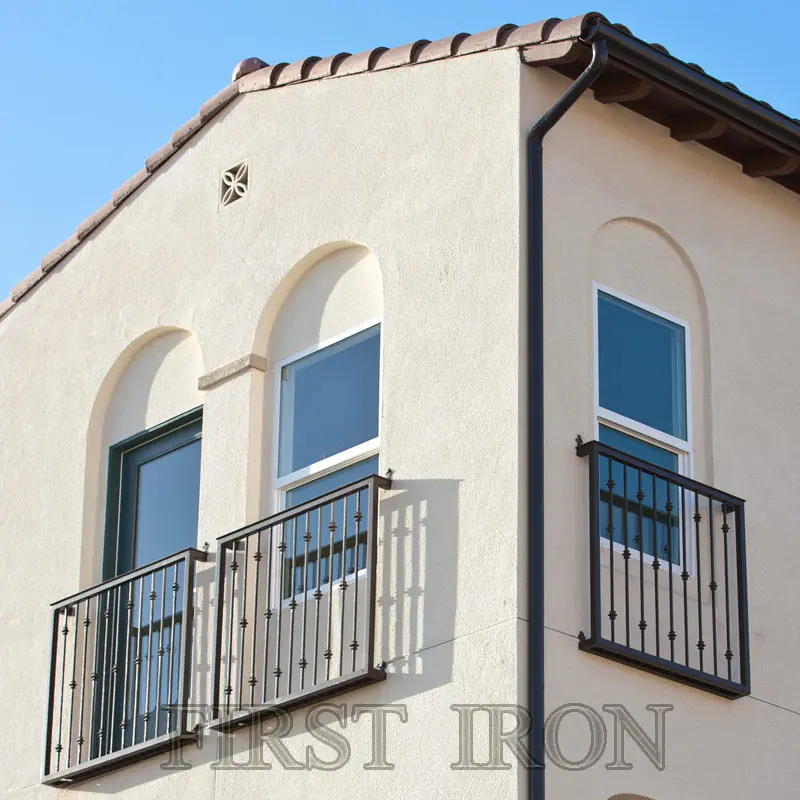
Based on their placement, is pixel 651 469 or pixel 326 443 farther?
pixel 326 443

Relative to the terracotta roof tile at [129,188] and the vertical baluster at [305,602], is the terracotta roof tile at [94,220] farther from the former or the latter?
the vertical baluster at [305,602]

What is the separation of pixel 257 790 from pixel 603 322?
3.75 m

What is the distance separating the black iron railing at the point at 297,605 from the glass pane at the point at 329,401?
1.87ft

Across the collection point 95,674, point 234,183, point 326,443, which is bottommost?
point 95,674

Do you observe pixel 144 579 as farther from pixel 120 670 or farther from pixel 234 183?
pixel 234 183

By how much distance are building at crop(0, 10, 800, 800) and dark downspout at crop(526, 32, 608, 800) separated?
0.07ft

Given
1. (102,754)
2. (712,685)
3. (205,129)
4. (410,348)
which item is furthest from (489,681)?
(205,129)

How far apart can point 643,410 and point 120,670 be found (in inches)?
164

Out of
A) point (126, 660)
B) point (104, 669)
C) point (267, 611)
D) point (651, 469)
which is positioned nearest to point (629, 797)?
point (651, 469)

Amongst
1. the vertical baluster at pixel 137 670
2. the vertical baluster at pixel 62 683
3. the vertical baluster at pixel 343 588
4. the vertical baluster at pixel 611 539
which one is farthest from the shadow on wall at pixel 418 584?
the vertical baluster at pixel 62 683

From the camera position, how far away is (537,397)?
38.5 ft

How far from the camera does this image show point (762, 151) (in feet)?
45.6

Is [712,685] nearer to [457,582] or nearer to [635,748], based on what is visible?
[635,748]

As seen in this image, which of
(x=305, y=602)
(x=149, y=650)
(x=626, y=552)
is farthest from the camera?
(x=149, y=650)
